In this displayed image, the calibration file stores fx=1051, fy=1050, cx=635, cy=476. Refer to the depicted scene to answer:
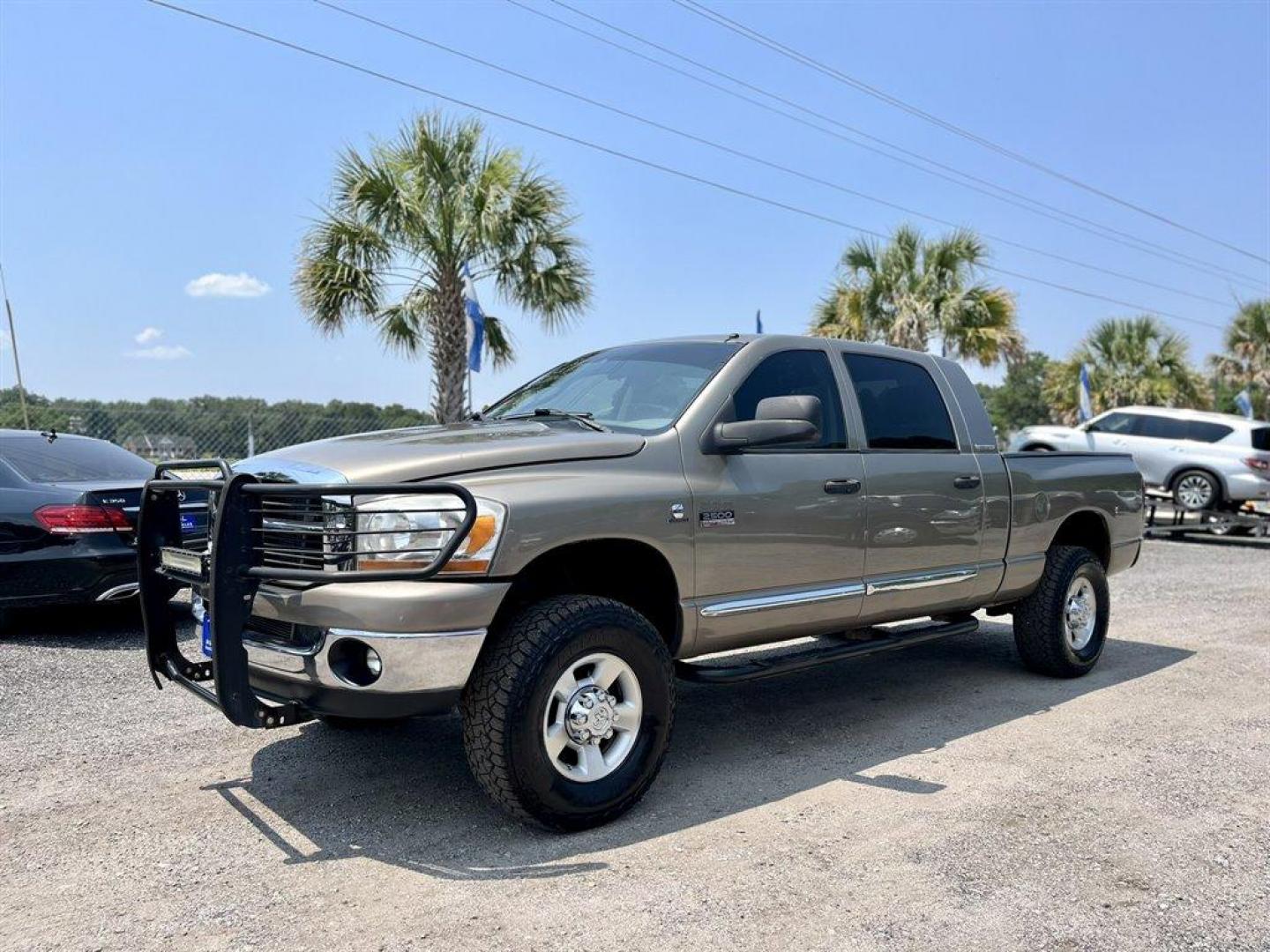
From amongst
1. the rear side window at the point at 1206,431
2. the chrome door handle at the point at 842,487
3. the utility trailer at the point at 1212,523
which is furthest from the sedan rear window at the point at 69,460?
the rear side window at the point at 1206,431

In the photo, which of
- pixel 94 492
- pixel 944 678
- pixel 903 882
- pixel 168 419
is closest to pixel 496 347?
pixel 168 419

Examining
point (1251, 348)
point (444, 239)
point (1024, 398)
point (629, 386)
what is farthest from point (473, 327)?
point (1024, 398)

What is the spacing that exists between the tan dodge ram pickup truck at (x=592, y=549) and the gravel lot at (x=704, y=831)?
0.43 m

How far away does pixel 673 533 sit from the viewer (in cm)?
414

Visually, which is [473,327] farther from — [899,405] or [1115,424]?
[1115,424]

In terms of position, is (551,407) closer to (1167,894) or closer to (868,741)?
(868,741)

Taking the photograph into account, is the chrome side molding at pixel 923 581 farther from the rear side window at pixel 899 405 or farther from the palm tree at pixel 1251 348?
the palm tree at pixel 1251 348

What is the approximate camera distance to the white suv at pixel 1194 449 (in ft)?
52.5

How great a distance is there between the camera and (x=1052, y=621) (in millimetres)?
6270

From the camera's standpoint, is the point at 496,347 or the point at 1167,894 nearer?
the point at 1167,894

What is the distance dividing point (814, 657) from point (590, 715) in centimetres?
140

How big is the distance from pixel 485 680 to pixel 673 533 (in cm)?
96

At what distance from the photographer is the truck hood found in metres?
3.68

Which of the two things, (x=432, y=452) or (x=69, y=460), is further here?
(x=69, y=460)
